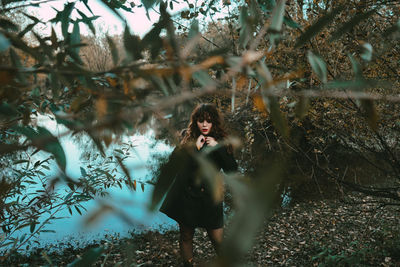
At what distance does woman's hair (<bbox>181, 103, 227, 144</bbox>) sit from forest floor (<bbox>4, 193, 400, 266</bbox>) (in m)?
1.05

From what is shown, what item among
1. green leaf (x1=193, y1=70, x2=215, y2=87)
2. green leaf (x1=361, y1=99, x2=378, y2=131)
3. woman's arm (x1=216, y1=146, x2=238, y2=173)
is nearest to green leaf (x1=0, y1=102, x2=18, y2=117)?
green leaf (x1=193, y1=70, x2=215, y2=87)

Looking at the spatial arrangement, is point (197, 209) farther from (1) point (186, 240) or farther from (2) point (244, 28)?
(2) point (244, 28)

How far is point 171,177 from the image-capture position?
0.45m

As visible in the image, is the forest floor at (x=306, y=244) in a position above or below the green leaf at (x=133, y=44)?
above

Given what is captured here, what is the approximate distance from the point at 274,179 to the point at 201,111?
7.30 ft

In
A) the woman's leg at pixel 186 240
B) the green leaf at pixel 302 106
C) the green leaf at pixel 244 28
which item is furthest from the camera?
the woman's leg at pixel 186 240

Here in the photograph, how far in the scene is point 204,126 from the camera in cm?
245

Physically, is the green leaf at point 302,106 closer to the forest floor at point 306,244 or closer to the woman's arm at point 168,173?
the woman's arm at point 168,173

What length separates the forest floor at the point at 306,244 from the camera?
10.3 feet

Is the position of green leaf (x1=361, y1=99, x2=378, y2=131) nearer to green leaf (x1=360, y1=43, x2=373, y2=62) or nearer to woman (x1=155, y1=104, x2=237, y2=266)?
green leaf (x1=360, y1=43, x2=373, y2=62)

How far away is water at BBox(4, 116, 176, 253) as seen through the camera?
1.27 ft

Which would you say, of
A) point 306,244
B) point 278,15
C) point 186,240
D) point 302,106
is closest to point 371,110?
point 302,106

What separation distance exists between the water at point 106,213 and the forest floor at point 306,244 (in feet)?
1.14

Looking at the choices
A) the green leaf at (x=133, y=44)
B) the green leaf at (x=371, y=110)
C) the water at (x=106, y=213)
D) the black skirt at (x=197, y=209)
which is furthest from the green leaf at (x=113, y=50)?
the black skirt at (x=197, y=209)
